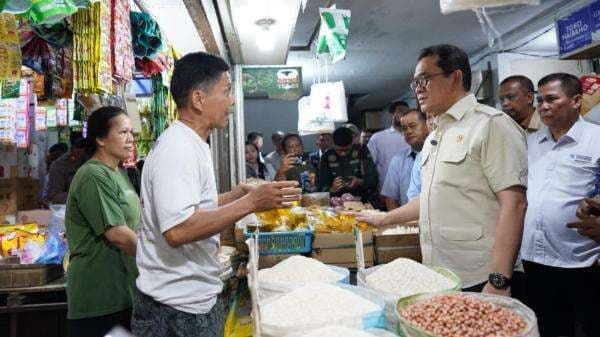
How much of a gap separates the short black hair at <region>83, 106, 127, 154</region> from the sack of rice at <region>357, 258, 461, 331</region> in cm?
161

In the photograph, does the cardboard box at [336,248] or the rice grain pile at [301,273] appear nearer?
the rice grain pile at [301,273]

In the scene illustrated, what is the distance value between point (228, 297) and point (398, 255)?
3.53ft

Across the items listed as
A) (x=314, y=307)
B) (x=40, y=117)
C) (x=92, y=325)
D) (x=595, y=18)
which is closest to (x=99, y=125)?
(x=92, y=325)

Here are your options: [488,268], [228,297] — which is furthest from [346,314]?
[228,297]

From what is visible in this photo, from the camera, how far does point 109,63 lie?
2.03 meters

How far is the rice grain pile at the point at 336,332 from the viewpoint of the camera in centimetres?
106

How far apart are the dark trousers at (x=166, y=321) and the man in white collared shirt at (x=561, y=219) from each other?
227cm

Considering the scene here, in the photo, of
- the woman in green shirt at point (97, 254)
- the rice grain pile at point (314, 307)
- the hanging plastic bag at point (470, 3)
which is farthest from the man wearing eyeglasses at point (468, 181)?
the woman in green shirt at point (97, 254)

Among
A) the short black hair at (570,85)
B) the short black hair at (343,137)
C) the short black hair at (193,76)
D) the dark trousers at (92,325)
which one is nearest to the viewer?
the short black hair at (193,76)

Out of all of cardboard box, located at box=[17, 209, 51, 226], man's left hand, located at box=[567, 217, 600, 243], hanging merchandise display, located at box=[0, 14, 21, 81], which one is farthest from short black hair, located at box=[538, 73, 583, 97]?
cardboard box, located at box=[17, 209, 51, 226]

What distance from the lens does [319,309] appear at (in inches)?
48.9

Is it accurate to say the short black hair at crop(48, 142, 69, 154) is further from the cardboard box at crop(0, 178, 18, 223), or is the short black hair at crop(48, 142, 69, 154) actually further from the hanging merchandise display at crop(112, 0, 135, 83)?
the hanging merchandise display at crop(112, 0, 135, 83)

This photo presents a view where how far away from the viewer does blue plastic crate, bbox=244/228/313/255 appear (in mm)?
2422

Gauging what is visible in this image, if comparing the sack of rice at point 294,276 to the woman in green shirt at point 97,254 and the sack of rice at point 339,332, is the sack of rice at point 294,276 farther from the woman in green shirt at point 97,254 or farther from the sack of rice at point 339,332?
the woman in green shirt at point 97,254
